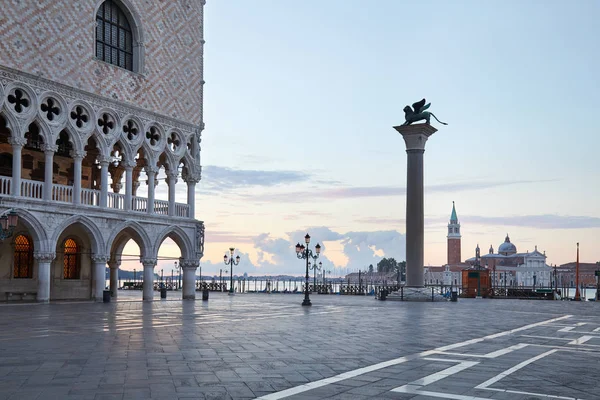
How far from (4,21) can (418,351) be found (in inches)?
822

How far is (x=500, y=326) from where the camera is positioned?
16.9 m

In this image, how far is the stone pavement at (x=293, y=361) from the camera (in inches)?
287

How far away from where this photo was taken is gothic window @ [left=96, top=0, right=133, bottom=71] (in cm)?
2969

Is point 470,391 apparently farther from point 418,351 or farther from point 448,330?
point 448,330

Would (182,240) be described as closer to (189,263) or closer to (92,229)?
(189,263)

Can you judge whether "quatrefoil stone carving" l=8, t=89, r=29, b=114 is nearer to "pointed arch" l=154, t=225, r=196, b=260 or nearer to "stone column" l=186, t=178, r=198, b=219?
"pointed arch" l=154, t=225, r=196, b=260

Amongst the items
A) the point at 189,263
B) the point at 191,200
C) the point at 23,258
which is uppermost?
the point at 191,200

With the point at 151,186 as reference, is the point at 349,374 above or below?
below

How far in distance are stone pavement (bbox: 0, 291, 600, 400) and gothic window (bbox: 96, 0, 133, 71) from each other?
16737mm

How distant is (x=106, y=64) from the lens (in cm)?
2891

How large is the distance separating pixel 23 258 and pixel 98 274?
10.9ft

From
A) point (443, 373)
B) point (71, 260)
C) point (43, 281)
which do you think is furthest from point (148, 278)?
point (443, 373)

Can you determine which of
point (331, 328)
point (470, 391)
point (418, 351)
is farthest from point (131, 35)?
point (470, 391)

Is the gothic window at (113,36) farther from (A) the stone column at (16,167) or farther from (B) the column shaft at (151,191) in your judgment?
(A) the stone column at (16,167)
